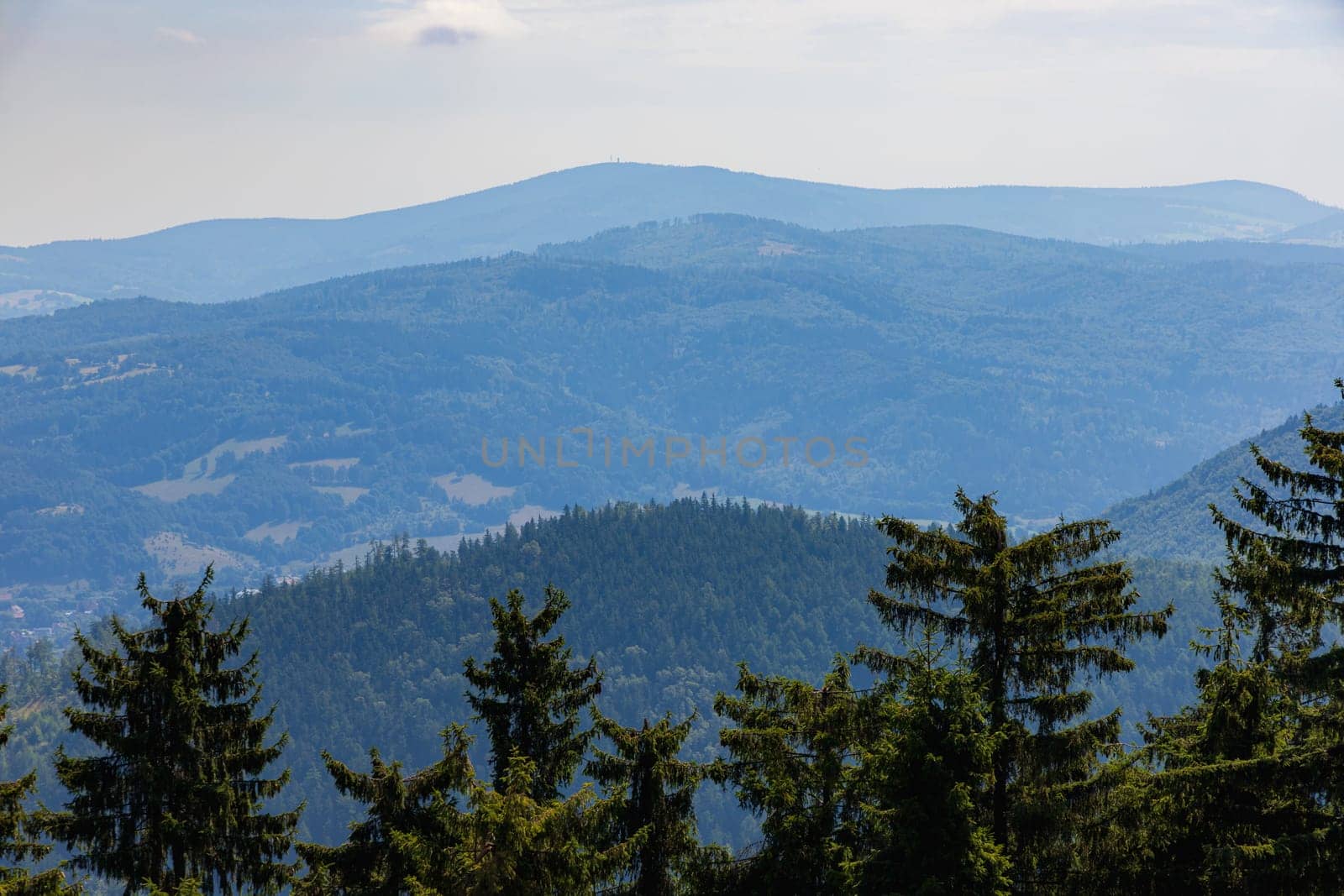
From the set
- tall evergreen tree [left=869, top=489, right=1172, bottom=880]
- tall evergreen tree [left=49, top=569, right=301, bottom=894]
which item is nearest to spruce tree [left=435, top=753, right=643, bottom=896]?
tall evergreen tree [left=869, top=489, right=1172, bottom=880]

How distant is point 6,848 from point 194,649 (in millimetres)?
4849

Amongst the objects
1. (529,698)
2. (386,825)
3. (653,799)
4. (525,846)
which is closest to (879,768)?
(653,799)

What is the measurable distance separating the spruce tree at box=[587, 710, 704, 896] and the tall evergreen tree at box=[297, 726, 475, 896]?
289cm

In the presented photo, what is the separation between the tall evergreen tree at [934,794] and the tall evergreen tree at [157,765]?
12.2 metres

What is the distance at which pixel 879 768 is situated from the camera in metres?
25.3

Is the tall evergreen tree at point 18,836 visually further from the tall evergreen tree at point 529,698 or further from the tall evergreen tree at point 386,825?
the tall evergreen tree at point 529,698

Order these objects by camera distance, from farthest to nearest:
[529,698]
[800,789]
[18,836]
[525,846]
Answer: [529,698], [800,789], [18,836], [525,846]

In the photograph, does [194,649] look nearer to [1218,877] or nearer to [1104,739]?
[1104,739]

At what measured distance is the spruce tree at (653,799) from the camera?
1094 inches

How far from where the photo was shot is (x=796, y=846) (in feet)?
90.4

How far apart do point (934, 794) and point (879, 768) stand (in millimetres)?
1164

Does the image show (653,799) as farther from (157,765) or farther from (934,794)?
(157,765)

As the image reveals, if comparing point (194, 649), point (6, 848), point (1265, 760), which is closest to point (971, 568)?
point (1265, 760)

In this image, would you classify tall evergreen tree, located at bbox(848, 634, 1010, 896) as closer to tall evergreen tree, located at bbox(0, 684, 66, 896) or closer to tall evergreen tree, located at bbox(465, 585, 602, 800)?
tall evergreen tree, located at bbox(465, 585, 602, 800)
